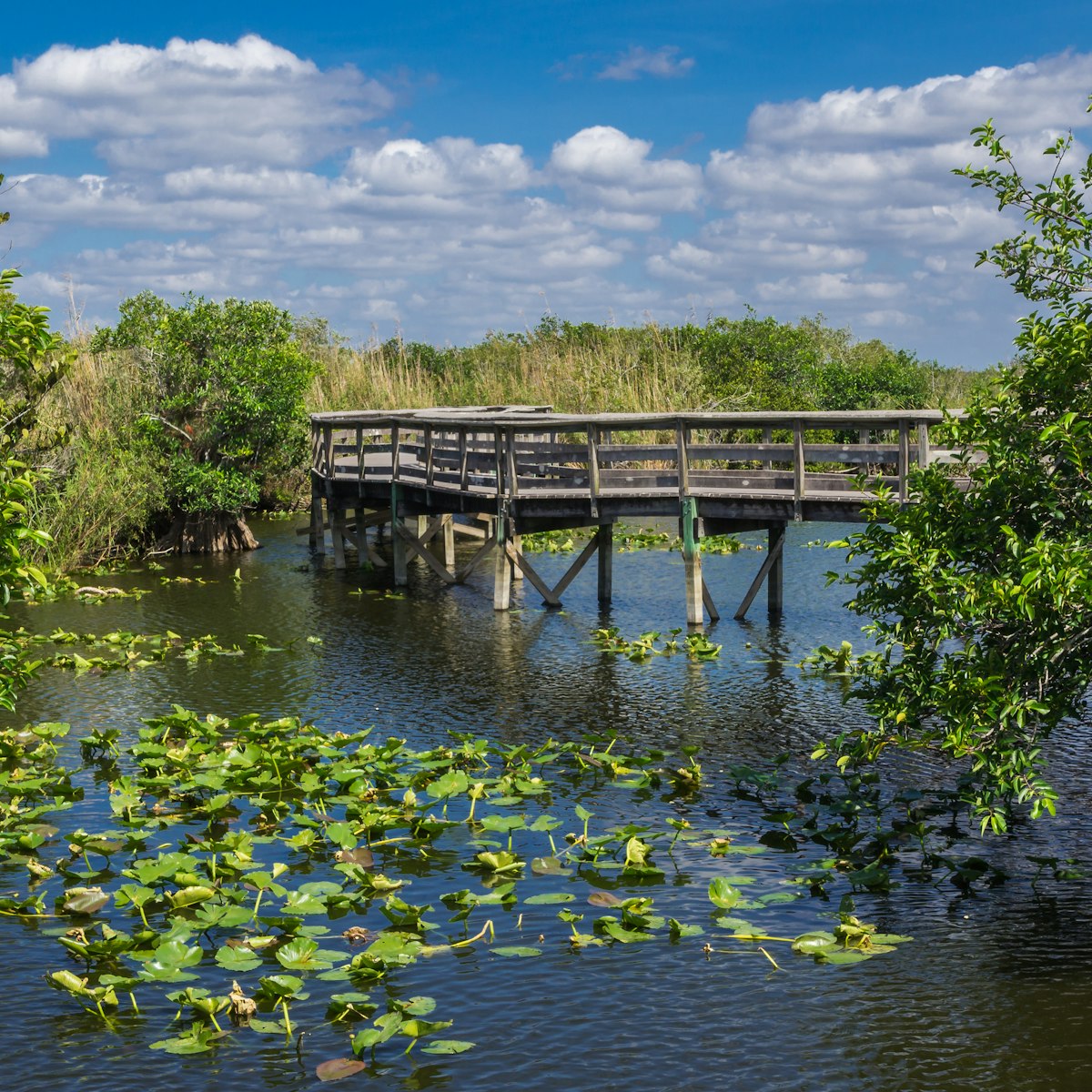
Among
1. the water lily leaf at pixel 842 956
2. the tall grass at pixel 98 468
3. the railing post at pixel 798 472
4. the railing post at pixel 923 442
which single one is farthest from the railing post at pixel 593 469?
the water lily leaf at pixel 842 956

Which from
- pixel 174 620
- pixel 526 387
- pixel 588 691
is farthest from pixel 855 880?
pixel 526 387

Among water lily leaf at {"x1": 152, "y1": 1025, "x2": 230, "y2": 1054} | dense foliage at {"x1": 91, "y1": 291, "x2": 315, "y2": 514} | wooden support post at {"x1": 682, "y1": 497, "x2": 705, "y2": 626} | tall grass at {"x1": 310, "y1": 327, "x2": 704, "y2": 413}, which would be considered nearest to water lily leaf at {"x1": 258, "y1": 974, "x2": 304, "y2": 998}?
water lily leaf at {"x1": 152, "y1": 1025, "x2": 230, "y2": 1054}

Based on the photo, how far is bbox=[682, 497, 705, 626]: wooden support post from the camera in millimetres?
18672

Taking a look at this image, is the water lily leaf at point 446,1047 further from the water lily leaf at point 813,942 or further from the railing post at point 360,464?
the railing post at point 360,464

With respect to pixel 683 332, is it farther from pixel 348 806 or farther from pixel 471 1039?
pixel 471 1039

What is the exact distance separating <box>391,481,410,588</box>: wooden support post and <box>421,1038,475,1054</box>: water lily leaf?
665 inches

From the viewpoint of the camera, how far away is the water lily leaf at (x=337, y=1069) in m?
6.64

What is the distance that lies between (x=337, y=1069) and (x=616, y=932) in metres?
2.24

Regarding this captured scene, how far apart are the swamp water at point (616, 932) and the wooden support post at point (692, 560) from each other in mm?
2912

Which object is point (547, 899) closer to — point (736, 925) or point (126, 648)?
point (736, 925)

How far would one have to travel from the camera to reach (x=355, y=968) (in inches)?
306

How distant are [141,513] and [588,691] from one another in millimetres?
14217

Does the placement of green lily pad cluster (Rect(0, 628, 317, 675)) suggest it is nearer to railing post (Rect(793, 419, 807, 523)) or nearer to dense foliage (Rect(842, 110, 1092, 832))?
railing post (Rect(793, 419, 807, 523))

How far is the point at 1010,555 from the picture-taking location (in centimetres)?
841
